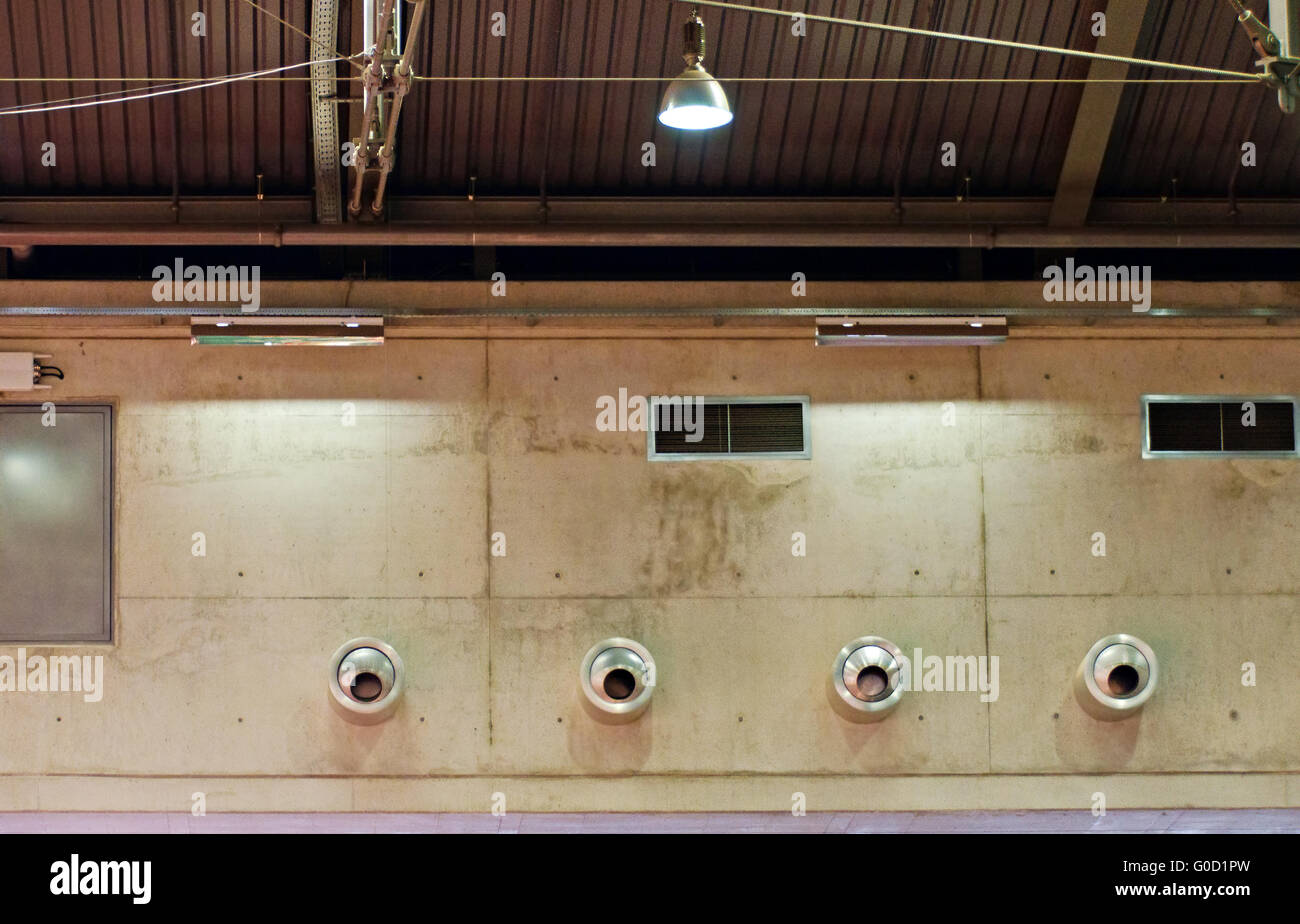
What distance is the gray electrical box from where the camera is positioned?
7.11 meters

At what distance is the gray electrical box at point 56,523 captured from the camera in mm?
7109

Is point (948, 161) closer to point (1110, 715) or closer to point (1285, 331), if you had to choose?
point (1285, 331)

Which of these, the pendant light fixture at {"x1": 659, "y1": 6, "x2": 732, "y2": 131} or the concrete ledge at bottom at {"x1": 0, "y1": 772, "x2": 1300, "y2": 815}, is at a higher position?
the pendant light fixture at {"x1": 659, "y1": 6, "x2": 732, "y2": 131}

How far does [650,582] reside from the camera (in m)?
7.24

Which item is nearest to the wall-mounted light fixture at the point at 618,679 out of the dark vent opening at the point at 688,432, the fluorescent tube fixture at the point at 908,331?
the dark vent opening at the point at 688,432

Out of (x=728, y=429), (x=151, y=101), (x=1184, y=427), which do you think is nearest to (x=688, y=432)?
(x=728, y=429)

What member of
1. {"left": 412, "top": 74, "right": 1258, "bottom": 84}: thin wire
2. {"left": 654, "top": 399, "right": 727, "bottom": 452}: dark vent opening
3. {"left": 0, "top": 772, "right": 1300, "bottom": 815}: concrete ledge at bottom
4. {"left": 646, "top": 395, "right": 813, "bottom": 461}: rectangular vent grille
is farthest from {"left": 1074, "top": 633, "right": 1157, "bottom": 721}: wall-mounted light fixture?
{"left": 412, "top": 74, "right": 1258, "bottom": 84}: thin wire

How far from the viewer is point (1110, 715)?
7.14m

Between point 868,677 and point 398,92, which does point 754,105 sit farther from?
point 868,677

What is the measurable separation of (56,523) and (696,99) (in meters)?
4.29

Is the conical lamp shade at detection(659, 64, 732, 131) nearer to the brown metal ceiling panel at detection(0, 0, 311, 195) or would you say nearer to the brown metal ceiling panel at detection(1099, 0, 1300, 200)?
the brown metal ceiling panel at detection(0, 0, 311, 195)

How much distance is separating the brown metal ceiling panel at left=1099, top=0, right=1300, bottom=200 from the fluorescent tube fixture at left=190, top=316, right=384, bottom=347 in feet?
14.1

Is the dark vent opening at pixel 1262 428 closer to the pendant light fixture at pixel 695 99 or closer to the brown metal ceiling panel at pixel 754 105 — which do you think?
the brown metal ceiling panel at pixel 754 105

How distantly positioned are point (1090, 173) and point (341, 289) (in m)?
4.21
